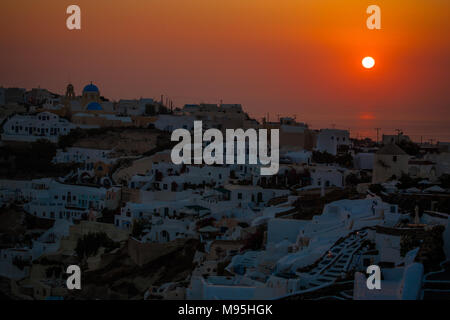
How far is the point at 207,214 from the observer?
1706 cm

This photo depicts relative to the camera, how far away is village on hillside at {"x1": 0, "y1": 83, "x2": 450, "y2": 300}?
1045 cm

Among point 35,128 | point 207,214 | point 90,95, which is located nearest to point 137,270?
point 207,214

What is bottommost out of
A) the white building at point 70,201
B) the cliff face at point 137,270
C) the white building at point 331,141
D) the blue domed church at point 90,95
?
the cliff face at point 137,270

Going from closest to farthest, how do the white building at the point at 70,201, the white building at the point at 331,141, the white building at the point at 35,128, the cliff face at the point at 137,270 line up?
1. the cliff face at the point at 137,270
2. the white building at the point at 70,201
3. the white building at the point at 331,141
4. the white building at the point at 35,128

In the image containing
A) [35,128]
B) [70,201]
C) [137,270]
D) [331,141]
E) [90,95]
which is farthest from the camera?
[90,95]

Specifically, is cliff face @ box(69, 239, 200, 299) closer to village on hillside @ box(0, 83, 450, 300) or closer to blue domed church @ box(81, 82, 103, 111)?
village on hillside @ box(0, 83, 450, 300)

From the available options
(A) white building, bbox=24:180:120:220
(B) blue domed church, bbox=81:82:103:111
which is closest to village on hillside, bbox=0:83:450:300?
(A) white building, bbox=24:180:120:220

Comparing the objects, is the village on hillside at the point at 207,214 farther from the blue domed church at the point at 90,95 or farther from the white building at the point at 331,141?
the blue domed church at the point at 90,95

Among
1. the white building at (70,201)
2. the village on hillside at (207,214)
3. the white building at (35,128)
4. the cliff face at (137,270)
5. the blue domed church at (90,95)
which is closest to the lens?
the village on hillside at (207,214)

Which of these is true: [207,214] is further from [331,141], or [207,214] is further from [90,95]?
[90,95]

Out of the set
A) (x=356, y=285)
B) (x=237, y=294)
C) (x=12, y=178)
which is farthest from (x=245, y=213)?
(x=12, y=178)

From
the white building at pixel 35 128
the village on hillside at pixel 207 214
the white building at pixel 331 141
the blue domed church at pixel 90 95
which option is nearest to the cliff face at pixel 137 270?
the village on hillside at pixel 207 214

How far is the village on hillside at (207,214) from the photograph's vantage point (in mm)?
10445

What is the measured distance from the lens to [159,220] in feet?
55.1
